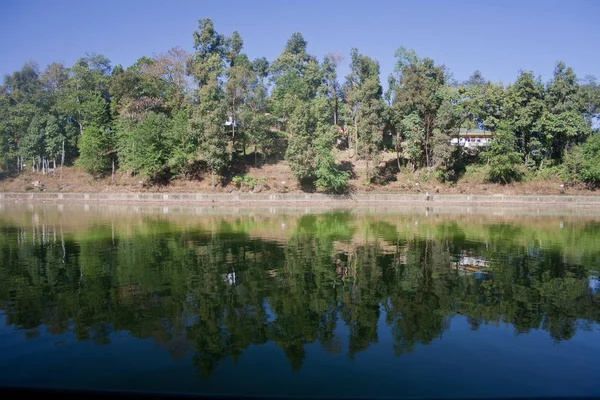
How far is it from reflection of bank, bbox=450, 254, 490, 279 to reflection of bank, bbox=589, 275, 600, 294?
10.2 feet

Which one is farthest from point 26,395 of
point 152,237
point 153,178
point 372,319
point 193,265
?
point 153,178

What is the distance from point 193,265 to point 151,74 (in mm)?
51821

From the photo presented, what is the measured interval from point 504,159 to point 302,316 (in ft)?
148

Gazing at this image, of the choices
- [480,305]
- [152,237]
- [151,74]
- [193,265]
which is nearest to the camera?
[480,305]

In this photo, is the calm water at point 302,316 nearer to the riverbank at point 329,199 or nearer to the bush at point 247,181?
the riverbank at point 329,199

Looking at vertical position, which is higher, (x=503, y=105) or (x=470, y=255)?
(x=503, y=105)

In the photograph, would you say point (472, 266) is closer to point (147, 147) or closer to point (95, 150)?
point (147, 147)

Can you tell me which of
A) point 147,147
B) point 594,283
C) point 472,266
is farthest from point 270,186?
point 594,283

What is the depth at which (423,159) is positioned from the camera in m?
57.0

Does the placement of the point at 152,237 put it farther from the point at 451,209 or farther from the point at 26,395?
the point at 451,209

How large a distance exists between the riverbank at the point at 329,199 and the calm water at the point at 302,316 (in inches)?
949

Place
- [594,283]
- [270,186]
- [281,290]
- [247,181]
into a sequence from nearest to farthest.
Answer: [281,290] → [594,283] → [270,186] → [247,181]

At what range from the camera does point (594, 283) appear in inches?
580

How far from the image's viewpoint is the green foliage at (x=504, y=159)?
49.8 metres
